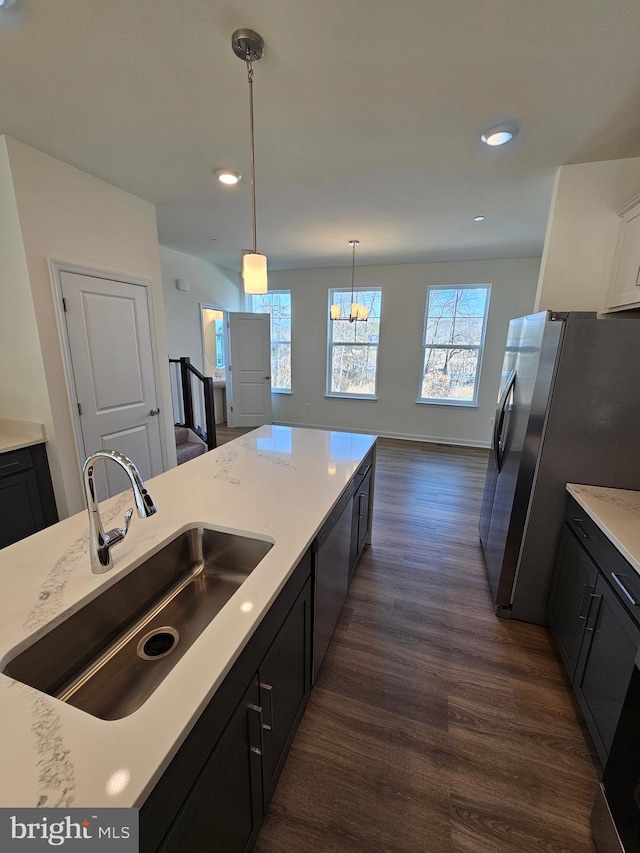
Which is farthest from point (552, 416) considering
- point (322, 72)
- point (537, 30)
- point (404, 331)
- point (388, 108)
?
point (404, 331)

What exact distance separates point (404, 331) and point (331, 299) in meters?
1.33

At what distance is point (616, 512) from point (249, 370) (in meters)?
5.41

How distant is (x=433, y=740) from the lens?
1432mm

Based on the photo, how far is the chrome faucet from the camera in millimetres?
896

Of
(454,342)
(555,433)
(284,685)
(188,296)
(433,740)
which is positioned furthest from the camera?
(454,342)

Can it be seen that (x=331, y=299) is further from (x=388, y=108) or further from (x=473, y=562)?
(x=473, y=562)

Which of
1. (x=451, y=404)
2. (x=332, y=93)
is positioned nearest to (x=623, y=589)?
(x=332, y=93)

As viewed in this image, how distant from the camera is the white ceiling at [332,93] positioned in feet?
4.12

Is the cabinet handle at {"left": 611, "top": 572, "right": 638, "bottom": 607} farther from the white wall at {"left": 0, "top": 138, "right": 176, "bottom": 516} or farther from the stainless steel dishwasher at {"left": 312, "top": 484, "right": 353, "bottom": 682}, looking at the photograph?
the white wall at {"left": 0, "top": 138, "right": 176, "bottom": 516}

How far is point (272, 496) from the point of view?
1511 millimetres

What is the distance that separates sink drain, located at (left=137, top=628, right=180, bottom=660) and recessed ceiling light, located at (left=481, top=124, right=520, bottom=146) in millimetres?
2750

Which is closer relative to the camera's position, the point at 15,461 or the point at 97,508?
the point at 97,508

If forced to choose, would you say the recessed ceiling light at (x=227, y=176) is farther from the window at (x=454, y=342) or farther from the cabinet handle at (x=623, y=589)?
the window at (x=454, y=342)

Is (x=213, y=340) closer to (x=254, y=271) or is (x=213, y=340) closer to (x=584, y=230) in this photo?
(x=254, y=271)
